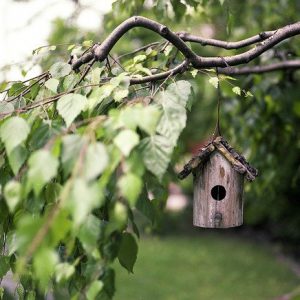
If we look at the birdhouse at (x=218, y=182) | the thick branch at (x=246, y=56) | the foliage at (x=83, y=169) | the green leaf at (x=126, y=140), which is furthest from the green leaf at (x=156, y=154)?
the birdhouse at (x=218, y=182)

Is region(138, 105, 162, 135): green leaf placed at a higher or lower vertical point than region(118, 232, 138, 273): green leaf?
higher

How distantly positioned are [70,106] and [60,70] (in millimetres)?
376

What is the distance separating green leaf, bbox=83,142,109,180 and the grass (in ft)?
17.2

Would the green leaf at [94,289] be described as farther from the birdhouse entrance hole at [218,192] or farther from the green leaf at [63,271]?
the birdhouse entrance hole at [218,192]

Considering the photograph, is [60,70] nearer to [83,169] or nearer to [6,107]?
[6,107]

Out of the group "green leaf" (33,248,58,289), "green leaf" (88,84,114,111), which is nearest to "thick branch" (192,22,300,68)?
"green leaf" (88,84,114,111)

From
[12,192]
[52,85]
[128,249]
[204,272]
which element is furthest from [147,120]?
[204,272]

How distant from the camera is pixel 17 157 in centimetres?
137

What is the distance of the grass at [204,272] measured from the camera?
22.3ft

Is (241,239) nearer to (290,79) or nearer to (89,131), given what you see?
(290,79)

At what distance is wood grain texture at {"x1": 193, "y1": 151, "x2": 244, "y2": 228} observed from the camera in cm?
203

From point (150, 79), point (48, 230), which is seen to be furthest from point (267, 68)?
point (48, 230)

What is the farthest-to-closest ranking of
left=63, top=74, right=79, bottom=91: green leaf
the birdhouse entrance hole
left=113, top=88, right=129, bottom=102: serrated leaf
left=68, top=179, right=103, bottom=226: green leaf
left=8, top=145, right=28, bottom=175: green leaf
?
the birdhouse entrance hole, left=63, top=74, right=79, bottom=91: green leaf, left=113, top=88, right=129, bottom=102: serrated leaf, left=8, top=145, right=28, bottom=175: green leaf, left=68, top=179, right=103, bottom=226: green leaf

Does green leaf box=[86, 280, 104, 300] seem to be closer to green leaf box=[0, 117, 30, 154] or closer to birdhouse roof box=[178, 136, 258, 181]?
green leaf box=[0, 117, 30, 154]
